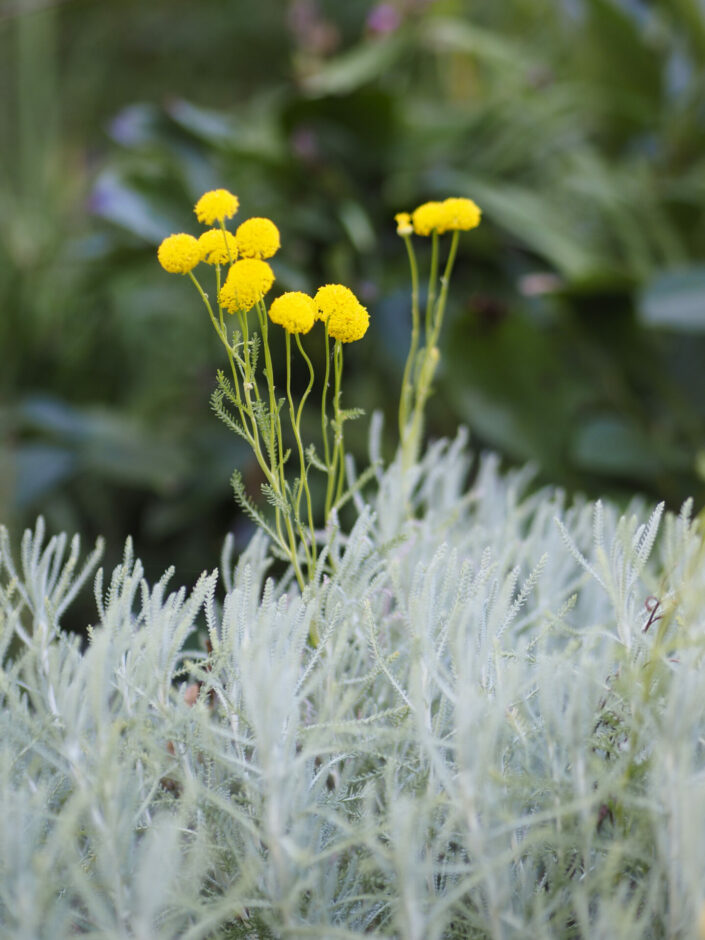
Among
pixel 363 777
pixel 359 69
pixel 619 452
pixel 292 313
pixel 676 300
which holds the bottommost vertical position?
pixel 363 777

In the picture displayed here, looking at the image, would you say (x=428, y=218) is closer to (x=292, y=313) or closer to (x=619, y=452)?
(x=292, y=313)

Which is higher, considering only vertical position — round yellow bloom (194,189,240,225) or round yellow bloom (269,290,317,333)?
round yellow bloom (194,189,240,225)

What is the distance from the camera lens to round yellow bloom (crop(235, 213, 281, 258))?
9.6 inches

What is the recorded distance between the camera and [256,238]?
24cm

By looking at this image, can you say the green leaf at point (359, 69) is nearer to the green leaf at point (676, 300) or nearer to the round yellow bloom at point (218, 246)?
the green leaf at point (676, 300)

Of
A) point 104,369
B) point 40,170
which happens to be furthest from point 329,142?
point 40,170

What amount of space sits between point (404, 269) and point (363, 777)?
0.57m

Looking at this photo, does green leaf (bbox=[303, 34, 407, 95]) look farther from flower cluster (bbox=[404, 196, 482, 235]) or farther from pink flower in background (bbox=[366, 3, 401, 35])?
flower cluster (bbox=[404, 196, 482, 235])

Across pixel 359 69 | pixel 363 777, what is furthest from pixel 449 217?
pixel 359 69

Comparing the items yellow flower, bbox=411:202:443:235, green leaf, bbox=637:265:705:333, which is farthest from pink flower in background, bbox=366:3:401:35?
yellow flower, bbox=411:202:443:235

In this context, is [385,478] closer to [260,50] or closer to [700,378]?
[700,378]

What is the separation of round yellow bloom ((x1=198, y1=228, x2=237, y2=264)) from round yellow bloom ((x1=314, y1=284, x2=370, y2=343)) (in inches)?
1.1

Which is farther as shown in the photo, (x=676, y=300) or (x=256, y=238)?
(x=676, y=300)

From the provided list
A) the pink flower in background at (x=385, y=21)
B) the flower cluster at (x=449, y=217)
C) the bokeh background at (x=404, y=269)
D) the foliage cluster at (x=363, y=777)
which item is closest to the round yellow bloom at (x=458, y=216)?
the flower cluster at (x=449, y=217)
